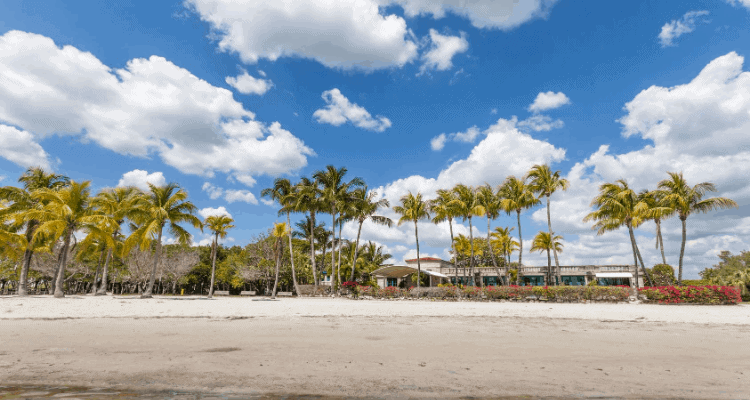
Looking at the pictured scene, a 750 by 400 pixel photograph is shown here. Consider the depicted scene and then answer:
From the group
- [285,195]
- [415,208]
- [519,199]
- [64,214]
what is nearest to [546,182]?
[519,199]

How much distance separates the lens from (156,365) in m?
6.41

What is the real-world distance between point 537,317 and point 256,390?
14802 millimetres

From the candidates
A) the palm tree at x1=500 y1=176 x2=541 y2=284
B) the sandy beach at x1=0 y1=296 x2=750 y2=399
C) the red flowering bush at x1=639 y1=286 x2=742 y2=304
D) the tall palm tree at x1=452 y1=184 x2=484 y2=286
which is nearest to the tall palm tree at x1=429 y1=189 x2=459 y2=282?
the tall palm tree at x1=452 y1=184 x2=484 y2=286

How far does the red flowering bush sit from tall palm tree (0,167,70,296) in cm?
4210

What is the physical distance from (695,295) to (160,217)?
36.5 meters

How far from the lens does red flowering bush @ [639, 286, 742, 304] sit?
21.5 m

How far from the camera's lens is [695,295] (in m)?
22.0

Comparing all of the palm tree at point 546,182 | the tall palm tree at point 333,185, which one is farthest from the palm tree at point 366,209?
the palm tree at point 546,182

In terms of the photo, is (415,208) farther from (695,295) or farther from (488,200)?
(695,295)

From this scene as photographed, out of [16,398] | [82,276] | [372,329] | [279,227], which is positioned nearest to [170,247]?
[82,276]

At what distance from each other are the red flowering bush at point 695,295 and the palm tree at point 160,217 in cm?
3334

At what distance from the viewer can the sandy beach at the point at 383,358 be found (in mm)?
5324

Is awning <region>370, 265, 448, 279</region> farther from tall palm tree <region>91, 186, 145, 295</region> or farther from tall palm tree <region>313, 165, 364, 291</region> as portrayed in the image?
tall palm tree <region>91, 186, 145, 295</region>

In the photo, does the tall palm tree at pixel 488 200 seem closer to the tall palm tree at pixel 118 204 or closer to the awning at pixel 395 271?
the awning at pixel 395 271
